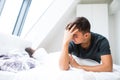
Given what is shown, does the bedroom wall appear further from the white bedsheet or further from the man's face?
the white bedsheet

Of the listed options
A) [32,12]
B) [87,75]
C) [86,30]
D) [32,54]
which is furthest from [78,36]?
[32,12]

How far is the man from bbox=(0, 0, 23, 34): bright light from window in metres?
1.43

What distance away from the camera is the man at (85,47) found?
148 centimetres

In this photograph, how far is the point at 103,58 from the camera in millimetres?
1541

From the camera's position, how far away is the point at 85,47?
5.63 feet

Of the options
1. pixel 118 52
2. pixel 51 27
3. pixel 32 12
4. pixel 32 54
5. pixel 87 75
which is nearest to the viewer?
pixel 87 75

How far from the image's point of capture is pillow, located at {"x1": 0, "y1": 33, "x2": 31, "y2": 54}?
225 centimetres

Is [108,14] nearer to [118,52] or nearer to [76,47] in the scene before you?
[118,52]

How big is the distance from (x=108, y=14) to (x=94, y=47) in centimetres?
255

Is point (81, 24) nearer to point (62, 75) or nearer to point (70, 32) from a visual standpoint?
point (70, 32)

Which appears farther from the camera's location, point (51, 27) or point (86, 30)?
point (51, 27)

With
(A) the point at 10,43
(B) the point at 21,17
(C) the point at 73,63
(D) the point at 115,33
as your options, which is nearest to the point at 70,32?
(C) the point at 73,63

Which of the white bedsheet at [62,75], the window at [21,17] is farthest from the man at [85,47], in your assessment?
the window at [21,17]

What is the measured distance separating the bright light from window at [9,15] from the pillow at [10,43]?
0.93 ft
